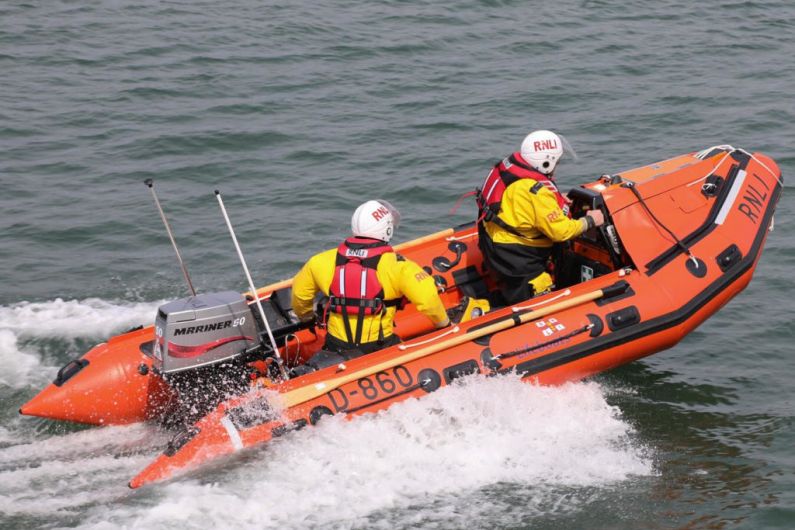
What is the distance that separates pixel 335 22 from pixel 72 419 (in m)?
9.52

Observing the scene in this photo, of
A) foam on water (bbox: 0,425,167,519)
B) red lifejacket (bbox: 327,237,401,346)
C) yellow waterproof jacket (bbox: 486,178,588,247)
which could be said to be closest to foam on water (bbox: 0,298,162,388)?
foam on water (bbox: 0,425,167,519)

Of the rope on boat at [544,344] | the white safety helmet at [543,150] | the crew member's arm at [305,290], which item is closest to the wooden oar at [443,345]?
the rope on boat at [544,344]

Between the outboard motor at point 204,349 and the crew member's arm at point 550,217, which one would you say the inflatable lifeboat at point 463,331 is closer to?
the outboard motor at point 204,349

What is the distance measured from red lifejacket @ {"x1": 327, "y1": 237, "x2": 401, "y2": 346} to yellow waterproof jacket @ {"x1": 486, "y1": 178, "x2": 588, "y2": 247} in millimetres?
1051

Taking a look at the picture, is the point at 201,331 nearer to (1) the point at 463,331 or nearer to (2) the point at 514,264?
(1) the point at 463,331

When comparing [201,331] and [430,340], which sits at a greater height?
[201,331]

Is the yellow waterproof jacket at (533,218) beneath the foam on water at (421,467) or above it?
above

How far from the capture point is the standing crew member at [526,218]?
6.90 metres

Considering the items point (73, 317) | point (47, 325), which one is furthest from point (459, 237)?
point (47, 325)

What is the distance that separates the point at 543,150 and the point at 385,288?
1.44m

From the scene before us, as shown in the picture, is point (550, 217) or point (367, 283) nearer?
point (367, 283)

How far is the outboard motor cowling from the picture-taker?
6129 millimetres

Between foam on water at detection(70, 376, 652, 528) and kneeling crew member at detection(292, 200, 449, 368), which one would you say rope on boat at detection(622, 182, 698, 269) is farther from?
kneeling crew member at detection(292, 200, 449, 368)

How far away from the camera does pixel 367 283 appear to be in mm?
6246
